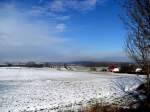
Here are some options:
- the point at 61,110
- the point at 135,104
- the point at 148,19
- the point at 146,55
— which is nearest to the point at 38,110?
the point at 61,110

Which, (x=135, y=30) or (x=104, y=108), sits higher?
(x=135, y=30)

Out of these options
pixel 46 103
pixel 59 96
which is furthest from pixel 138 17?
pixel 59 96

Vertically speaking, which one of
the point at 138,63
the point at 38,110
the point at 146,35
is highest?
the point at 146,35

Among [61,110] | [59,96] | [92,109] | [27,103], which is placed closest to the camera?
[92,109]

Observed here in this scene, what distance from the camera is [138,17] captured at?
14.9 meters

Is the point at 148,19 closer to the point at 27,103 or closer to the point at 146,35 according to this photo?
the point at 146,35

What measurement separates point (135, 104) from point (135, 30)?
3928 mm

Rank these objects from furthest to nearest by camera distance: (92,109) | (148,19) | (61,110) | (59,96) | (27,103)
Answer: (59,96)
(27,103)
(61,110)
(148,19)
(92,109)

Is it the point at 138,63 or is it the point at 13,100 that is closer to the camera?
the point at 138,63

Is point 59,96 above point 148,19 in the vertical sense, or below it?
below

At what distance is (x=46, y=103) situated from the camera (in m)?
18.1

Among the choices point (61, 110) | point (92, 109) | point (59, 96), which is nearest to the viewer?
point (92, 109)

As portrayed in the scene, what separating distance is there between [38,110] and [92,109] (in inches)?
146

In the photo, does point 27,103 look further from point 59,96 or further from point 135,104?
point 135,104
